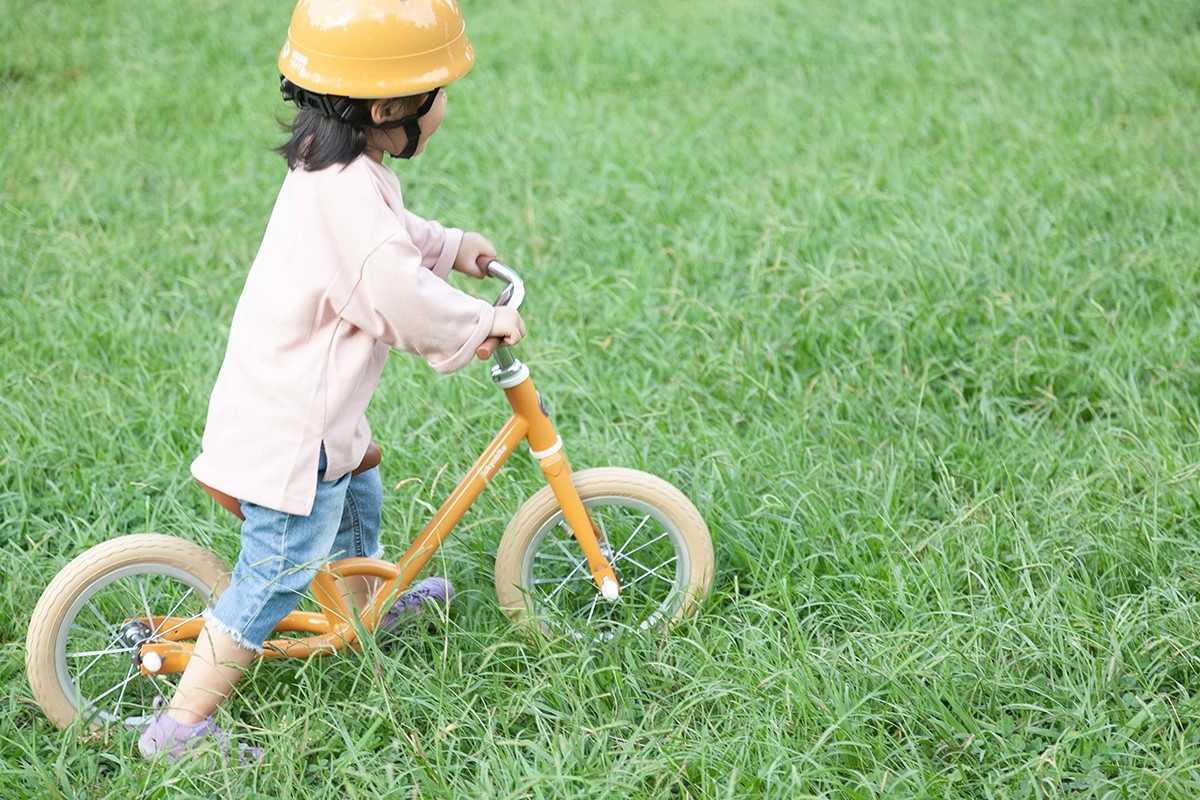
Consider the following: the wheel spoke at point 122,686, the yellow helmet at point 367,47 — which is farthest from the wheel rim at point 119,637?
the yellow helmet at point 367,47

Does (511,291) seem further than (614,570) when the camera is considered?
No

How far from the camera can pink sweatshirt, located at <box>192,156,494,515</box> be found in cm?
193

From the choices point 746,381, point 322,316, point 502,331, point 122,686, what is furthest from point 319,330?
point 746,381

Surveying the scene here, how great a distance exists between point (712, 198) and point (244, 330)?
8.11 feet

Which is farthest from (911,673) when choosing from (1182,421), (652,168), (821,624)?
(652,168)

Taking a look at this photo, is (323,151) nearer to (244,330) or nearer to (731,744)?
(244,330)

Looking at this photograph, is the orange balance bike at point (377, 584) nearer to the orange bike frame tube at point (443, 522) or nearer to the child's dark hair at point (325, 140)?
the orange bike frame tube at point (443, 522)

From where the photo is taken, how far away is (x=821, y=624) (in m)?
2.43

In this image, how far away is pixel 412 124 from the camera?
2008mm

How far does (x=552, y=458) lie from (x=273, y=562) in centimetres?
59

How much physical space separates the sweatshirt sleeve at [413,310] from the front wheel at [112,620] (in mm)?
687

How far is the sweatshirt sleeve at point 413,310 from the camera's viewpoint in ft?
6.31

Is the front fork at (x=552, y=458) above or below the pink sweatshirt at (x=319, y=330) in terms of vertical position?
below

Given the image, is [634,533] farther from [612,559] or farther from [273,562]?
[273,562]
